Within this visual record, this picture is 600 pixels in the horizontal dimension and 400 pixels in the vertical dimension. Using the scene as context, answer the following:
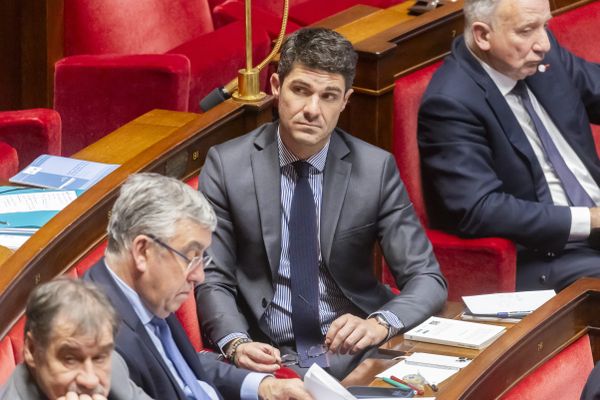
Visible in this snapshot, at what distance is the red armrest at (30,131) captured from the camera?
248 centimetres

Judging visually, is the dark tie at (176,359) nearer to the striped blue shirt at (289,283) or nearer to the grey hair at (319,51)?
the striped blue shirt at (289,283)

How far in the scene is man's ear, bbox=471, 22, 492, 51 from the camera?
2359mm

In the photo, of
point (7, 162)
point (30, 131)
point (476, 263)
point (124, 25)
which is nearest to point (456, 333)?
point (476, 263)

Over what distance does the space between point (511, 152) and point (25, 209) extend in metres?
0.92

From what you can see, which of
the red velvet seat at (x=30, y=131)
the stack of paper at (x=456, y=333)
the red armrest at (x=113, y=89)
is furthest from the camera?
the red armrest at (x=113, y=89)

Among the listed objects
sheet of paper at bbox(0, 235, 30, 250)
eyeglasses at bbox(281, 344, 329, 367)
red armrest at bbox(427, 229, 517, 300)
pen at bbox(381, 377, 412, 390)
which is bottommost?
red armrest at bbox(427, 229, 517, 300)

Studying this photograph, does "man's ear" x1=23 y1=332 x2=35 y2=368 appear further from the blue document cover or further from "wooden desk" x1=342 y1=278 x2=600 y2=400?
the blue document cover

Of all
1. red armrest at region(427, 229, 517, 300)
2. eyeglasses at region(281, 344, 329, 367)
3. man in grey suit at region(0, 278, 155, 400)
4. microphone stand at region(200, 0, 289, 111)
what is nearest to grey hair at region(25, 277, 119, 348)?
man in grey suit at region(0, 278, 155, 400)

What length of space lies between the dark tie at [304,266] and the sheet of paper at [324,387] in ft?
1.22

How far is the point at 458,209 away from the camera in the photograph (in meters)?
2.29

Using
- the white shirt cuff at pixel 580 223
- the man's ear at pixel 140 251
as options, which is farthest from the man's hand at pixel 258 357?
the white shirt cuff at pixel 580 223

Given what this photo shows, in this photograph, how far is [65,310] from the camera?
1228mm

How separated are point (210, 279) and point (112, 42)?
111 centimetres

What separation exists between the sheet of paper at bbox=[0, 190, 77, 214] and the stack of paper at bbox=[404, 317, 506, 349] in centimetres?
52
